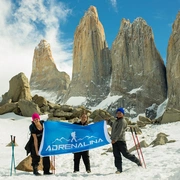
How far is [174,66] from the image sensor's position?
6644 centimetres

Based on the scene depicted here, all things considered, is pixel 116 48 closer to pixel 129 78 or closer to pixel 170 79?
pixel 129 78

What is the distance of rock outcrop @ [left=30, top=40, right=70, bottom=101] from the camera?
527 ft

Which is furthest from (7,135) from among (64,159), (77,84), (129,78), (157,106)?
(77,84)

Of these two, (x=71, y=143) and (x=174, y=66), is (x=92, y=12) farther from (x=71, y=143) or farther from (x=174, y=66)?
(x=71, y=143)

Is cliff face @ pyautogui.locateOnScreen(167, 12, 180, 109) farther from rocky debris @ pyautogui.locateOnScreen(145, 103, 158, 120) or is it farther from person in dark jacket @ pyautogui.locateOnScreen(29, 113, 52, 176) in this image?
person in dark jacket @ pyautogui.locateOnScreen(29, 113, 52, 176)

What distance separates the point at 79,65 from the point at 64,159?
104 meters

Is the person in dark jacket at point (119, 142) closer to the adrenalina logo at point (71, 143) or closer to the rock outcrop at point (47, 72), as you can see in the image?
the adrenalina logo at point (71, 143)

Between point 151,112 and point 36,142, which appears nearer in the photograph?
point 36,142

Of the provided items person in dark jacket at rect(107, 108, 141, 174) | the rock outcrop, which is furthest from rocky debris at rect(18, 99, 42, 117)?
the rock outcrop

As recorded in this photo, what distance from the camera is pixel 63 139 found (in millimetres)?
8305

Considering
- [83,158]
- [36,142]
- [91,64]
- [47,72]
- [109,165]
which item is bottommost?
[109,165]

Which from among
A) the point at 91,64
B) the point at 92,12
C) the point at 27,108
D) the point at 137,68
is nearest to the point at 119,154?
the point at 27,108

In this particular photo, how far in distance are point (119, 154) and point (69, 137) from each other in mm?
1557

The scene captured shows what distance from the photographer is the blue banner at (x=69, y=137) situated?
26.4 ft
